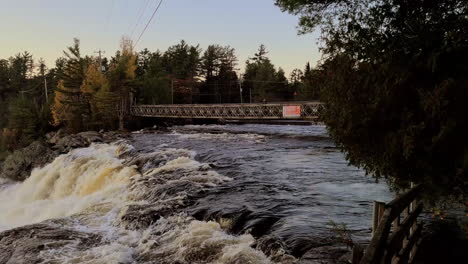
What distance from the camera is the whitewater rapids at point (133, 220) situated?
7941mm

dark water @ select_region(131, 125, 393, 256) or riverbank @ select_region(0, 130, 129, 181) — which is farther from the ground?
dark water @ select_region(131, 125, 393, 256)

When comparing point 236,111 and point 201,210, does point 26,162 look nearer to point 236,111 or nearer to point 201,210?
point 236,111

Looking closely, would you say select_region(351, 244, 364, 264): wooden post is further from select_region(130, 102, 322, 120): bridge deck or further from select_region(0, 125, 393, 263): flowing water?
select_region(130, 102, 322, 120): bridge deck

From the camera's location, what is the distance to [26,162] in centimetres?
3036

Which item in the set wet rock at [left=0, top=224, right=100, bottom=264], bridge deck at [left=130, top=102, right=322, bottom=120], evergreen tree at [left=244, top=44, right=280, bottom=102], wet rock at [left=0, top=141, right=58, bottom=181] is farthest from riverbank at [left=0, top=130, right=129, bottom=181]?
evergreen tree at [left=244, top=44, right=280, bottom=102]

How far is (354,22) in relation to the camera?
6.36 meters

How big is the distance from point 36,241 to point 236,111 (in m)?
33.4

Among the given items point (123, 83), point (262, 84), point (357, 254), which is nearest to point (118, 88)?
point (123, 83)

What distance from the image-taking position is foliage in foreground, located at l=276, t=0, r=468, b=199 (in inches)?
197

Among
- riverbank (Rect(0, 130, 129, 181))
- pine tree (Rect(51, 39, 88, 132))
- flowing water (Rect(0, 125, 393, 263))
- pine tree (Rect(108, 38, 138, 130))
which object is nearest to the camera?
flowing water (Rect(0, 125, 393, 263))

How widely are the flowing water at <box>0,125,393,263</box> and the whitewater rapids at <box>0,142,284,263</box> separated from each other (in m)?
0.03

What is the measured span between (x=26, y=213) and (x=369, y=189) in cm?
1487

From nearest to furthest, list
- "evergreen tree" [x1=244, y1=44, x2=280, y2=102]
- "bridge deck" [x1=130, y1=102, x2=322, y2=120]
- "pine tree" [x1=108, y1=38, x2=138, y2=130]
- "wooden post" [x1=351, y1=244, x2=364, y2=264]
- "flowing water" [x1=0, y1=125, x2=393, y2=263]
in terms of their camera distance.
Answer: "wooden post" [x1=351, y1=244, x2=364, y2=264], "flowing water" [x1=0, y1=125, x2=393, y2=263], "bridge deck" [x1=130, y1=102, x2=322, y2=120], "pine tree" [x1=108, y1=38, x2=138, y2=130], "evergreen tree" [x1=244, y1=44, x2=280, y2=102]

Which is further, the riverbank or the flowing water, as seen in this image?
the riverbank
